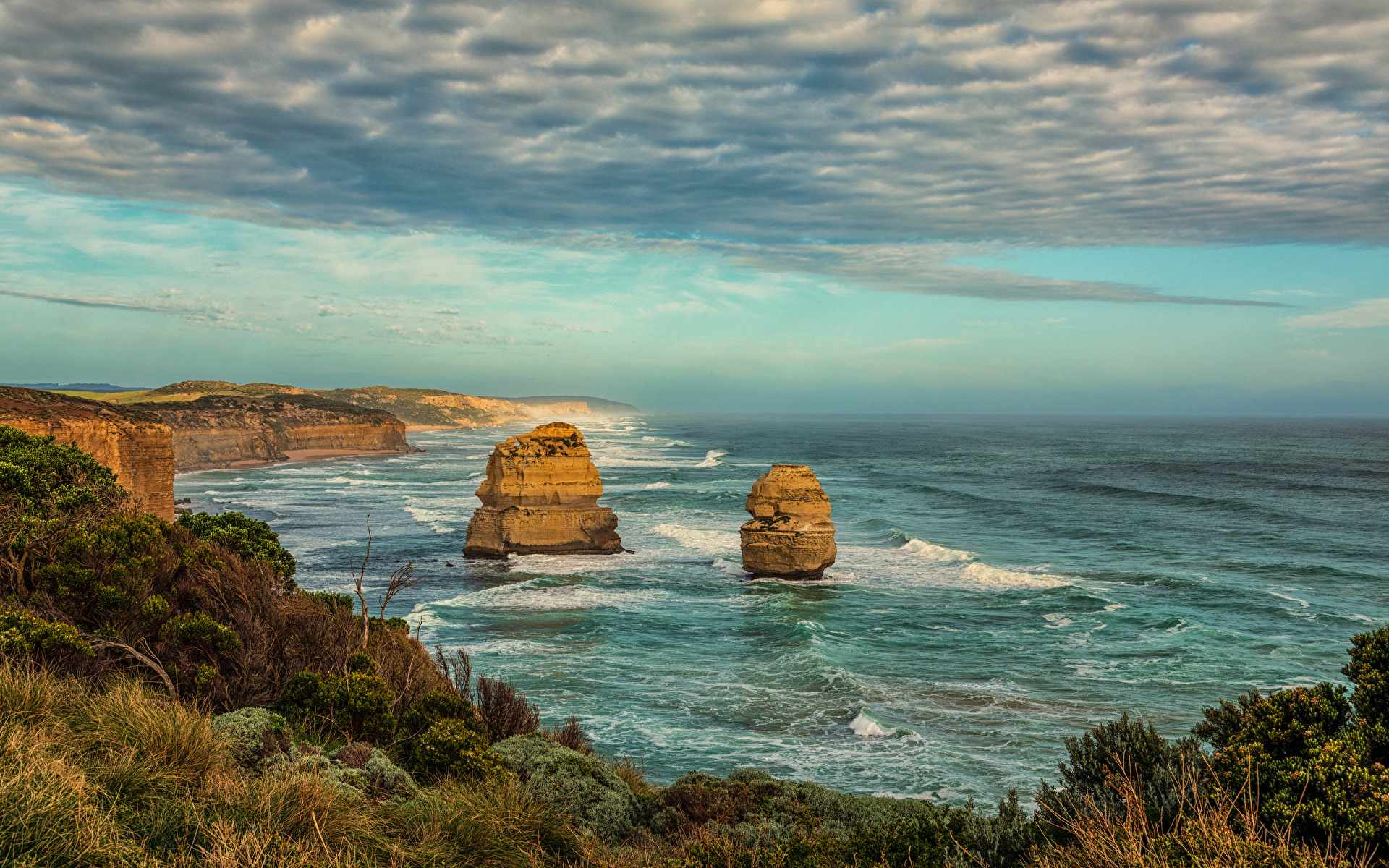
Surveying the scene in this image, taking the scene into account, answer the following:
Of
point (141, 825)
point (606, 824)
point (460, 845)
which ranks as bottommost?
point (606, 824)

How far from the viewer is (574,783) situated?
9.14 metres

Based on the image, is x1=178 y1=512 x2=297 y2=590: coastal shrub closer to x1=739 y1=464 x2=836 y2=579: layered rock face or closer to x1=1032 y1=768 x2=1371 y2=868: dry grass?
x1=1032 y1=768 x2=1371 y2=868: dry grass

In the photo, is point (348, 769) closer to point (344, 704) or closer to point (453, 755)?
point (453, 755)

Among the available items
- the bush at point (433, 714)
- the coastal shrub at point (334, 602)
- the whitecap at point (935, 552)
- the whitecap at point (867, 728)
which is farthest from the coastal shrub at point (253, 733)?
the whitecap at point (935, 552)

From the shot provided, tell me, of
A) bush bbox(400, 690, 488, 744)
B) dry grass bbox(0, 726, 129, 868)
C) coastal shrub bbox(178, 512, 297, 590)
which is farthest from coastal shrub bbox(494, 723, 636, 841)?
coastal shrub bbox(178, 512, 297, 590)

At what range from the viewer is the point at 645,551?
1495 inches

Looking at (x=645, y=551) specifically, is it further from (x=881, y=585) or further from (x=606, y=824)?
(x=606, y=824)

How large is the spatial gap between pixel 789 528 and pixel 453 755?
22.9 meters

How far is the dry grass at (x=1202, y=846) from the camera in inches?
192

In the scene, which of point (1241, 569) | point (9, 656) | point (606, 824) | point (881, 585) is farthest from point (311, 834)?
point (1241, 569)

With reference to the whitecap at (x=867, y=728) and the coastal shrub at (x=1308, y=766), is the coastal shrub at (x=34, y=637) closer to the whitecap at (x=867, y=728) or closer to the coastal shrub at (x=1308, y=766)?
the coastal shrub at (x=1308, y=766)

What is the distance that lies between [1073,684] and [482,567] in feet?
73.5

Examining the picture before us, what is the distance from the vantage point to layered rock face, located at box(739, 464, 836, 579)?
30.5 metres

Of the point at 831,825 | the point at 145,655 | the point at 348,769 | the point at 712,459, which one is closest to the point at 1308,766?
the point at 831,825
